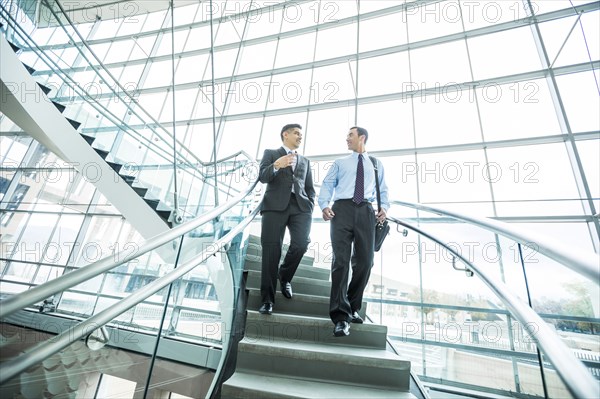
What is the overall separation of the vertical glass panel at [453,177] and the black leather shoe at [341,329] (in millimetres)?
4291

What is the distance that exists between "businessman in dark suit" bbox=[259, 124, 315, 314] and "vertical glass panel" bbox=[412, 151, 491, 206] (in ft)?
13.1

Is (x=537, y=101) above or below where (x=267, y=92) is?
below

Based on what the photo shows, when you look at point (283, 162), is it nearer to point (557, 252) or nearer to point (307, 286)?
point (307, 286)

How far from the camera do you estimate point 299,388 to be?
1476 mm

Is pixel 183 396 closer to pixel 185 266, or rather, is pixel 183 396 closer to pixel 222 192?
pixel 185 266

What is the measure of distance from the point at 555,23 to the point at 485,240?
6.99 meters

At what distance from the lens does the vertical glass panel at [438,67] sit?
636 centimetres

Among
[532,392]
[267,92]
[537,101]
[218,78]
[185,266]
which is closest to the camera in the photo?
[532,392]

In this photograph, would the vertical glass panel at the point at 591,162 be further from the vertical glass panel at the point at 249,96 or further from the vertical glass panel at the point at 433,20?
the vertical glass panel at the point at 249,96

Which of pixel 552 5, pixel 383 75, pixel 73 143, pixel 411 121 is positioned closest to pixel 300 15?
pixel 383 75

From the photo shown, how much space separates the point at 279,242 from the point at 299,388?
0.90 m

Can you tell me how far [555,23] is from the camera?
584cm

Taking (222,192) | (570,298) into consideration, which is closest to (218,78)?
(222,192)

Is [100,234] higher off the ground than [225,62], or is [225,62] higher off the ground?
[225,62]
